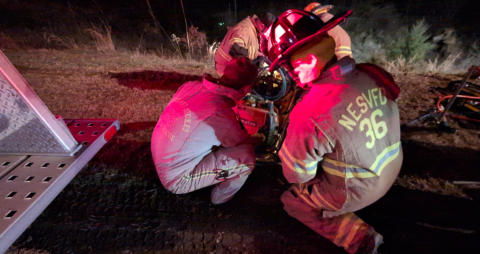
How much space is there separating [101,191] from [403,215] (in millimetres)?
3202

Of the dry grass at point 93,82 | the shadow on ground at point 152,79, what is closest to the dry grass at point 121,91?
the dry grass at point 93,82

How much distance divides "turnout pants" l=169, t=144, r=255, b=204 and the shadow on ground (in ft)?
8.77

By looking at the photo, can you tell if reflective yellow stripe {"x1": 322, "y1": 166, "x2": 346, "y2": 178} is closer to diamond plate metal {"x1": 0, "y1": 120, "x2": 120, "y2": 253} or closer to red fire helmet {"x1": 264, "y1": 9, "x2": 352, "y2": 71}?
red fire helmet {"x1": 264, "y1": 9, "x2": 352, "y2": 71}

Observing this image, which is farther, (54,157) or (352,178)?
(352,178)

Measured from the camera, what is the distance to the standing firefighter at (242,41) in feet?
11.2

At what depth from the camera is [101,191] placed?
2.51 metres

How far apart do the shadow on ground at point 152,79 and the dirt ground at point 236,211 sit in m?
1.29

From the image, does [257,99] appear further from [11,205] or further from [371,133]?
[11,205]

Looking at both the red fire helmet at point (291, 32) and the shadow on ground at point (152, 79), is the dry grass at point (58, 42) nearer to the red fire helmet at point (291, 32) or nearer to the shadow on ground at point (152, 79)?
the shadow on ground at point (152, 79)

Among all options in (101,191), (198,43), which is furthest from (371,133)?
(198,43)

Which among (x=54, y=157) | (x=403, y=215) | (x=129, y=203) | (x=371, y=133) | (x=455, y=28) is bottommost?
(x=455, y=28)

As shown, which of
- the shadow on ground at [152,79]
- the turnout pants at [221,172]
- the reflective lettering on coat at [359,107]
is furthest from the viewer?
the shadow on ground at [152,79]

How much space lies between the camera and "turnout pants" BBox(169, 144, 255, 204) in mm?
→ 2324

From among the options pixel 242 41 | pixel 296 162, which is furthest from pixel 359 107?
pixel 242 41
